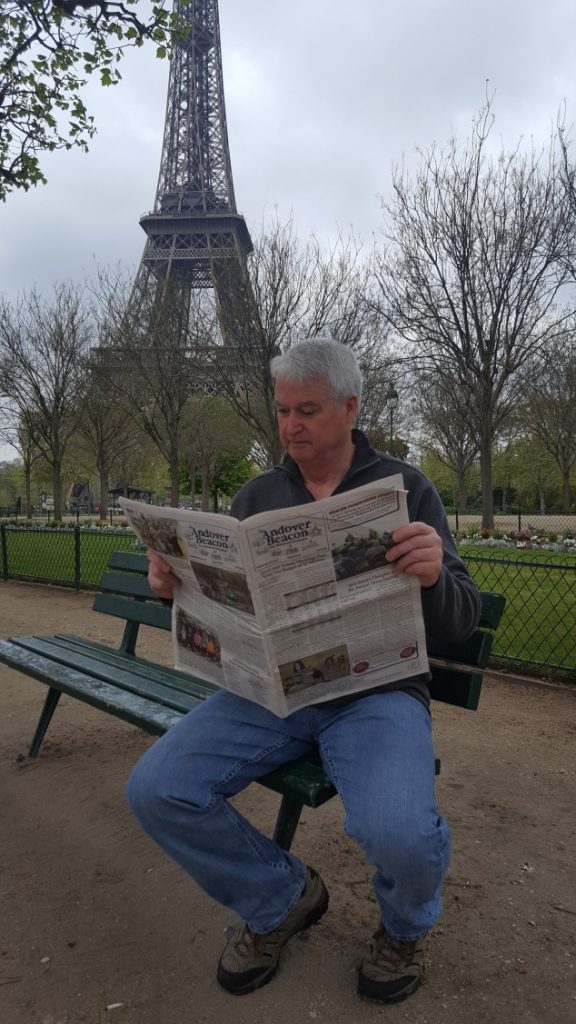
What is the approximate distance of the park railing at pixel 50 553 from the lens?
9859 mm

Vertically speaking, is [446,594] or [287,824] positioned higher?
[446,594]

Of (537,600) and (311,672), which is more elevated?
(311,672)

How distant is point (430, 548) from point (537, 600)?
5802mm

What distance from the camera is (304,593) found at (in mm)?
1676

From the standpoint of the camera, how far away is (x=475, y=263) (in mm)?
14125

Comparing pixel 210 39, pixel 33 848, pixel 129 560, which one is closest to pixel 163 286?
pixel 129 560

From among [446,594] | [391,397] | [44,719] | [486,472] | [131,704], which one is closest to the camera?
[446,594]

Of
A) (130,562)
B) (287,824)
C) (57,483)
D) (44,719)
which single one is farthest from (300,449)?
(57,483)

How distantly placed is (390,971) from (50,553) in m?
10.1

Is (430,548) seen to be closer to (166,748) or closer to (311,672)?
(311,672)

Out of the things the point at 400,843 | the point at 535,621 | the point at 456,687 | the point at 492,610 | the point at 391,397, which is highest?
the point at 391,397

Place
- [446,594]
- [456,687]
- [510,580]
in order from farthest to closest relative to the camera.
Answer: [510,580], [456,687], [446,594]

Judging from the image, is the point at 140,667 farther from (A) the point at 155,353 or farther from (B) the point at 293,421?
(A) the point at 155,353

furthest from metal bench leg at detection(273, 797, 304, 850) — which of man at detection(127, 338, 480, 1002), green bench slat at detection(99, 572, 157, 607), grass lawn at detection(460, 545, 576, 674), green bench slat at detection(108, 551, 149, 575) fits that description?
grass lawn at detection(460, 545, 576, 674)
